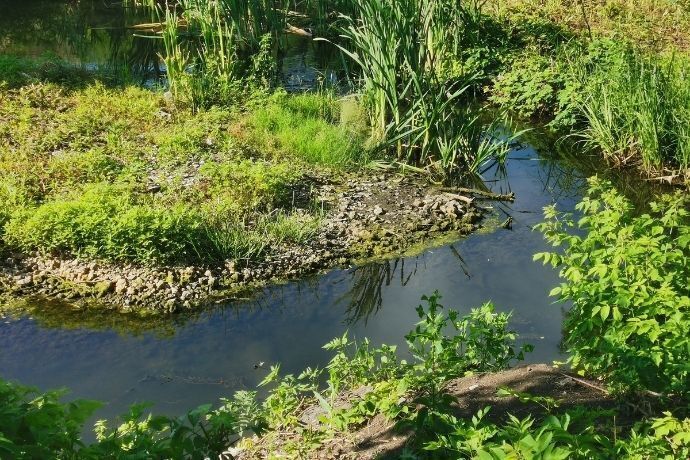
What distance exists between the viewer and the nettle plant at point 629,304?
3953 millimetres

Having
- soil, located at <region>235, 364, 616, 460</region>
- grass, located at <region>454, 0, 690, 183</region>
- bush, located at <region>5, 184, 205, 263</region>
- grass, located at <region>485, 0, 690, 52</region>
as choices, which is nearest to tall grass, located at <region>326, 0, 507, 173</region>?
grass, located at <region>454, 0, 690, 183</region>

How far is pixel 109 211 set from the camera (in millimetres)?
7570

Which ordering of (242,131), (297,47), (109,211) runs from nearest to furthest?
(109,211) → (242,131) → (297,47)

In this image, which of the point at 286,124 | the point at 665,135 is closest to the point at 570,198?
the point at 665,135

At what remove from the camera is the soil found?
422cm

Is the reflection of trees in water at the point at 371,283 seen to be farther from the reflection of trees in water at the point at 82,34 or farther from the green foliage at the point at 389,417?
the reflection of trees in water at the point at 82,34

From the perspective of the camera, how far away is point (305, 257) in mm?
7672

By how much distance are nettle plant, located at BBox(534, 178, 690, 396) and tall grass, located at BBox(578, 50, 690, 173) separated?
14.2 feet

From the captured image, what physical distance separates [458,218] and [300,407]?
3.75 meters

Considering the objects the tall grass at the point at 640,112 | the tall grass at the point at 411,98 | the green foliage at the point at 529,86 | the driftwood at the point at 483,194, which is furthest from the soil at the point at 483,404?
the green foliage at the point at 529,86

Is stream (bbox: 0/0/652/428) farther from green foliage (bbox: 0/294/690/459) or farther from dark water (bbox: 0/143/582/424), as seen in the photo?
green foliage (bbox: 0/294/690/459)

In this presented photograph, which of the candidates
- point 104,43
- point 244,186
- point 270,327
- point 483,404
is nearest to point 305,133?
point 244,186

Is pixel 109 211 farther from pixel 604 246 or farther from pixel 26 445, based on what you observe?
pixel 26 445

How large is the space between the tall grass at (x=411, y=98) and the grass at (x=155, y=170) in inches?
23.6
